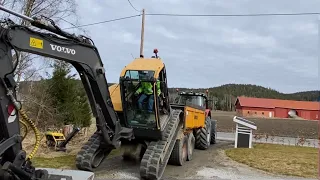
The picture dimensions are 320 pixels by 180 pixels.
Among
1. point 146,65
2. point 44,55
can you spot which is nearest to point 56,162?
point 146,65

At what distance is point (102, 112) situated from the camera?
8.11 m

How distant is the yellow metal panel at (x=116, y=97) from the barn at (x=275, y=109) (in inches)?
2846

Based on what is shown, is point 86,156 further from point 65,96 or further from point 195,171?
point 65,96

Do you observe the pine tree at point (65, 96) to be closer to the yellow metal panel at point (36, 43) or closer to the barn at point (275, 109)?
the yellow metal panel at point (36, 43)

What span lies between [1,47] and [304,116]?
85268 mm

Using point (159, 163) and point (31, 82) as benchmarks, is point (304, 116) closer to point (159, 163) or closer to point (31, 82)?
point (31, 82)

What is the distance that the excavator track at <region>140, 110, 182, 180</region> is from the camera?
870cm

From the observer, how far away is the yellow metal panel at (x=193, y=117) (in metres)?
11.2

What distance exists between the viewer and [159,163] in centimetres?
908

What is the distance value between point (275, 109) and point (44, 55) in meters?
80.6

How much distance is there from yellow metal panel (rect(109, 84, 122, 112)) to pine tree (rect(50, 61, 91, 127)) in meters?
9.53

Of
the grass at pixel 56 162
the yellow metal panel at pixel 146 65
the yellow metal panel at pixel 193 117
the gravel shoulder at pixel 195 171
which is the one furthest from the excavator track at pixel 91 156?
the yellow metal panel at pixel 193 117

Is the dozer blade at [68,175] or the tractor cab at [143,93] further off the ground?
the tractor cab at [143,93]

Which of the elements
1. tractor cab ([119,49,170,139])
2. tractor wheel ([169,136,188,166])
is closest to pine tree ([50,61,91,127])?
tractor wheel ([169,136,188,166])
